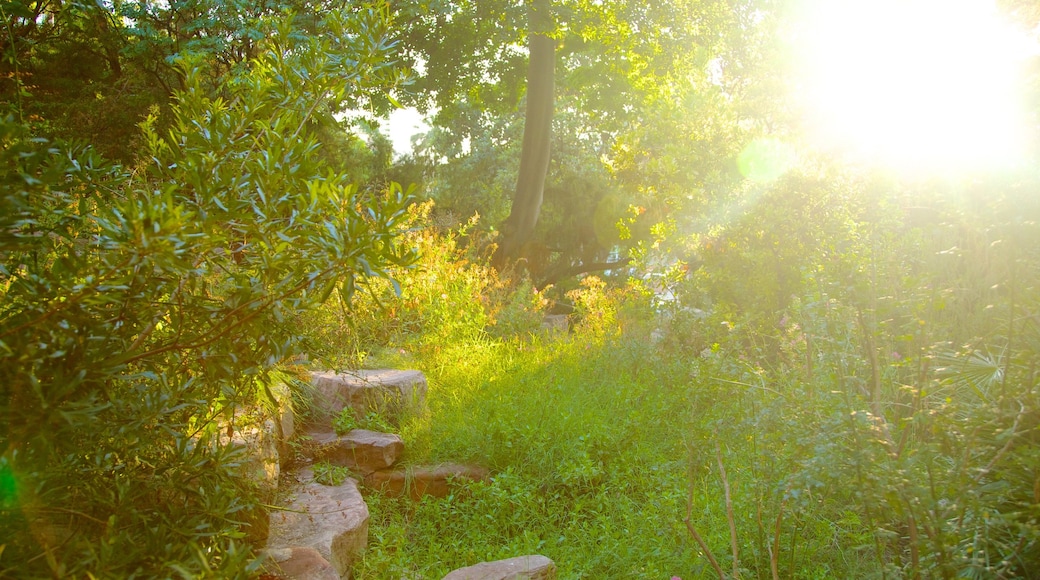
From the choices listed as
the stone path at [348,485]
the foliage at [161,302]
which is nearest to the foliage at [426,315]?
the stone path at [348,485]

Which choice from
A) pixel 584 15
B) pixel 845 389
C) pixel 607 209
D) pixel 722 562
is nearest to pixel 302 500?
pixel 722 562

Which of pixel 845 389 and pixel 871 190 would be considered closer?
pixel 845 389

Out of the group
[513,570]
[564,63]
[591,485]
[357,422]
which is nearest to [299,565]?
[513,570]

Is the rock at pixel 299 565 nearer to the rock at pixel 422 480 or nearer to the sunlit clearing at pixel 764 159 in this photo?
the rock at pixel 422 480

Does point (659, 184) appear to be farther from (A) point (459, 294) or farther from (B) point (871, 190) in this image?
(B) point (871, 190)

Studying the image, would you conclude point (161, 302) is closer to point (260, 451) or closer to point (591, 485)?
point (260, 451)

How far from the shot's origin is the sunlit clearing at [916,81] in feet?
10.3

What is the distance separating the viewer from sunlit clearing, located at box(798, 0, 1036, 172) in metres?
3.13

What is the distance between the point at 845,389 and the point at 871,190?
2.56 metres

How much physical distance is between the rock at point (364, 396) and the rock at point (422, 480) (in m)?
0.69

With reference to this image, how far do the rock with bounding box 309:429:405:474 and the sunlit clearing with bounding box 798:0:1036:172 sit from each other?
11.4 feet

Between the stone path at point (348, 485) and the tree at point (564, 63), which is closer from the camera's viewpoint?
the stone path at point (348, 485)

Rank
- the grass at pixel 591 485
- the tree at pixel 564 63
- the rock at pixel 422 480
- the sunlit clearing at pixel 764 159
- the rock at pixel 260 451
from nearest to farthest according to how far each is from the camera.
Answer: the grass at pixel 591 485
the rock at pixel 260 451
the rock at pixel 422 480
the sunlit clearing at pixel 764 159
the tree at pixel 564 63

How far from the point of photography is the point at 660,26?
Answer: 11.1m
